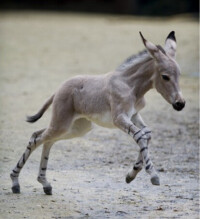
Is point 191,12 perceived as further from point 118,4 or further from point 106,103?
point 106,103

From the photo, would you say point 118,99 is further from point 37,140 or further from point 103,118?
point 37,140

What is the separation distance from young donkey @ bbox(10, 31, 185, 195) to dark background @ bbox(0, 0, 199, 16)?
2287cm

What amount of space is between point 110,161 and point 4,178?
5.77ft

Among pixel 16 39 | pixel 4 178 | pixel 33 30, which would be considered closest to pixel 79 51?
pixel 16 39

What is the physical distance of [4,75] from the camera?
54.0ft

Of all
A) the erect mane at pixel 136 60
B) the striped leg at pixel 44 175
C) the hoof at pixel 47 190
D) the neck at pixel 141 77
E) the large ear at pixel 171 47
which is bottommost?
the hoof at pixel 47 190

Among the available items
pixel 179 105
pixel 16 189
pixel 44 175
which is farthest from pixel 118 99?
pixel 16 189

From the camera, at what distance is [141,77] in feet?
24.0

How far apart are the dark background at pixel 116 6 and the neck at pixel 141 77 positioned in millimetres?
22917

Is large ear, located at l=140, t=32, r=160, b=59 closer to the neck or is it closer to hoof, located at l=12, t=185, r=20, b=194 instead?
the neck

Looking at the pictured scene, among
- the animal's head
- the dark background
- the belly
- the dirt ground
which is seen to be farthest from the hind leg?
the dark background

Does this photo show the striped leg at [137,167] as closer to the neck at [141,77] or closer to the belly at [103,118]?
the belly at [103,118]

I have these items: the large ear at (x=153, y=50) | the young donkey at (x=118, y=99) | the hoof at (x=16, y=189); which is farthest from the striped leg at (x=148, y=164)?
the hoof at (x=16, y=189)

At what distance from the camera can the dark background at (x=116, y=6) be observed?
3167cm
